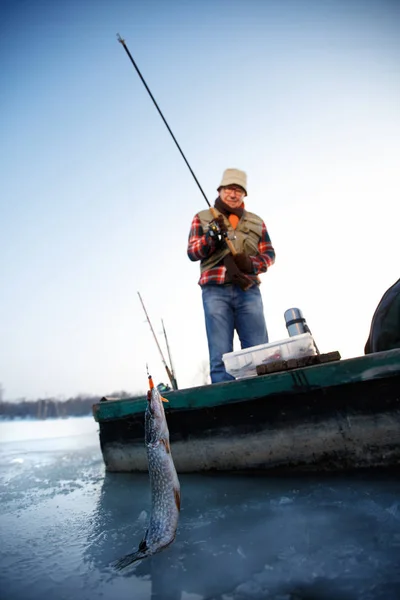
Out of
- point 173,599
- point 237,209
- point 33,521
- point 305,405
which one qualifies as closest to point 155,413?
point 173,599

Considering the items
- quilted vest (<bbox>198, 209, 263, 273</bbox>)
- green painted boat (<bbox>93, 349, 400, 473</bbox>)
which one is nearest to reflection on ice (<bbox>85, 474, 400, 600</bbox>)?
green painted boat (<bbox>93, 349, 400, 473</bbox>)

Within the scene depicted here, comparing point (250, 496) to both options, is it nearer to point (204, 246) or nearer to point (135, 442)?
point (135, 442)

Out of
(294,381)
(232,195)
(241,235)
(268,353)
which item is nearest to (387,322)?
(294,381)

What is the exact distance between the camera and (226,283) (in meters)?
4.04

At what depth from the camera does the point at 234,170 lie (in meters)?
4.49

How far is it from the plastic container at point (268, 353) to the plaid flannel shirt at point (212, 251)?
4.16 ft

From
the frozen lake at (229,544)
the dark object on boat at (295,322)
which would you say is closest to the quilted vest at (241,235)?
the dark object on boat at (295,322)

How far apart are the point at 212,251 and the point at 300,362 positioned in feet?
7.01

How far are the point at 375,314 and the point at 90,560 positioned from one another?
2560mm

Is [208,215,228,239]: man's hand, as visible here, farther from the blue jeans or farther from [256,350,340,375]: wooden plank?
[256,350,340,375]: wooden plank

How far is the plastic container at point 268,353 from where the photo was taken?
110 inches

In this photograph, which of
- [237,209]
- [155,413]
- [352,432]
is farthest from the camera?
[237,209]

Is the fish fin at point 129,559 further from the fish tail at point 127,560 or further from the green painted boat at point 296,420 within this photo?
the green painted boat at point 296,420

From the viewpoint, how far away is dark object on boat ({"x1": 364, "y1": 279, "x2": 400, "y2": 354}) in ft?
7.71
